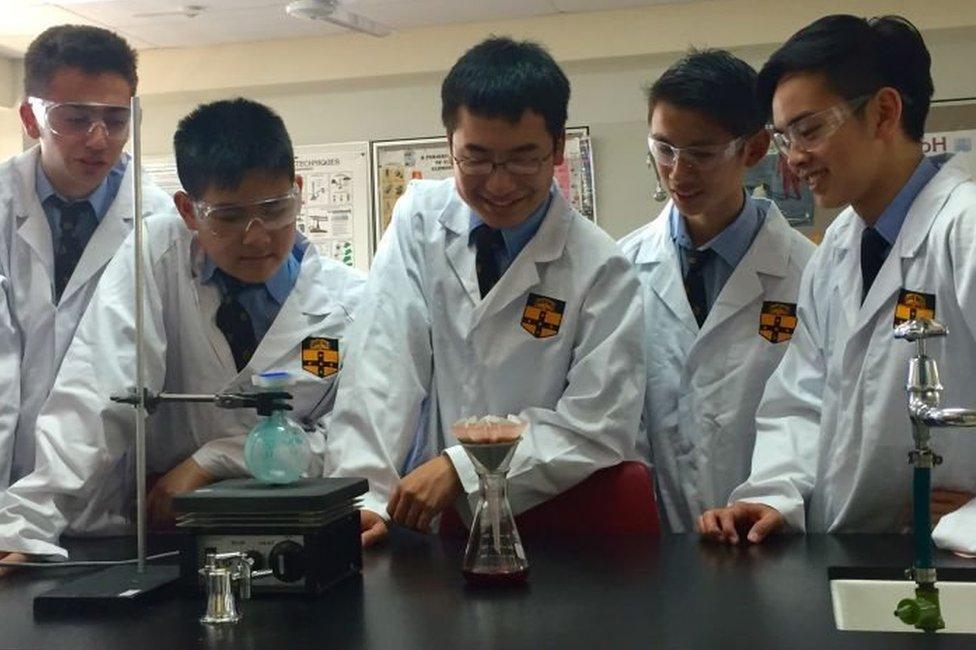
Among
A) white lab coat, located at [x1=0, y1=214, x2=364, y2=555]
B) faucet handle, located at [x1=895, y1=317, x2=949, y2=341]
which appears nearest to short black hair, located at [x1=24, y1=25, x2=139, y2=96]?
white lab coat, located at [x1=0, y1=214, x2=364, y2=555]

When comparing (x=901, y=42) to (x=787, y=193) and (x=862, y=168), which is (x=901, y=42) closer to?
(x=862, y=168)

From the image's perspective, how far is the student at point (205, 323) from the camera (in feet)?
6.16

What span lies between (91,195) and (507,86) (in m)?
0.93

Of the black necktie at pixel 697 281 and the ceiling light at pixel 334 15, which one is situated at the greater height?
the ceiling light at pixel 334 15

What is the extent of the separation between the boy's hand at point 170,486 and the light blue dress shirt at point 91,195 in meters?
0.59

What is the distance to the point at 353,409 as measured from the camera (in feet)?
6.33

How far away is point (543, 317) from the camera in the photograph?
6.46 feet

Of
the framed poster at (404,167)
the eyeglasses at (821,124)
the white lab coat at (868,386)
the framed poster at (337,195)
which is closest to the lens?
the white lab coat at (868,386)

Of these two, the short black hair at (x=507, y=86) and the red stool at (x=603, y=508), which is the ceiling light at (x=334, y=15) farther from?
the red stool at (x=603, y=508)

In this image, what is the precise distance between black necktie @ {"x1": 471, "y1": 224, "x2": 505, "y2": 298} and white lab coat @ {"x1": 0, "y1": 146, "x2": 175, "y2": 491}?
668 mm

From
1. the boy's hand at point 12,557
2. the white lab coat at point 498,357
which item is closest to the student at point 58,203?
the boy's hand at point 12,557

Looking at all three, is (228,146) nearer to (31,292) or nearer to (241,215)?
(241,215)

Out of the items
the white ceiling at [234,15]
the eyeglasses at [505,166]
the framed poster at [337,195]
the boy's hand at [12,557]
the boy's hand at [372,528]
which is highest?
the white ceiling at [234,15]

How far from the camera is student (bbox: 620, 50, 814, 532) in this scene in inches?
86.1
